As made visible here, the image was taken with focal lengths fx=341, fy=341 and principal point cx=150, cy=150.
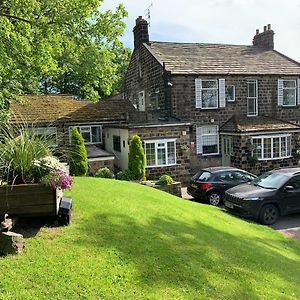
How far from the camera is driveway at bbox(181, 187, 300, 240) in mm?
10992

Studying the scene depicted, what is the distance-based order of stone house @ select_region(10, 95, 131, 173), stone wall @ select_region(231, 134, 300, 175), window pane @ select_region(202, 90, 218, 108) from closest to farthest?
stone wall @ select_region(231, 134, 300, 175)
stone house @ select_region(10, 95, 131, 173)
window pane @ select_region(202, 90, 218, 108)

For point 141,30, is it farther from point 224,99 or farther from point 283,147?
point 283,147

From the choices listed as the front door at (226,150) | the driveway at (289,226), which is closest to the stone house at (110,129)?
the front door at (226,150)

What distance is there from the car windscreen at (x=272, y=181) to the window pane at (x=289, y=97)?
1363 centimetres

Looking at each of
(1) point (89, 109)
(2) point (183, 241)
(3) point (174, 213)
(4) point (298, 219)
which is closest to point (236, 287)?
(2) point (183, 241)

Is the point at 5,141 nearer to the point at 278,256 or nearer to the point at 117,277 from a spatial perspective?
the point at 117,277

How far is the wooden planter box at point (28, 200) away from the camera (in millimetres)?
5734

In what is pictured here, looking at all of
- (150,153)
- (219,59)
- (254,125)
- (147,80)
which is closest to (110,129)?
(150,153)

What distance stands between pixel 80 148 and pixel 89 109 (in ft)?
20.1

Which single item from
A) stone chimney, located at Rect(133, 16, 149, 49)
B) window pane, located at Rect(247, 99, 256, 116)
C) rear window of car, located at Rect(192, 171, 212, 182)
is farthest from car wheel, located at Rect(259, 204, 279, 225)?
stone chimney, located at Rect(133, 16, 149, 49)

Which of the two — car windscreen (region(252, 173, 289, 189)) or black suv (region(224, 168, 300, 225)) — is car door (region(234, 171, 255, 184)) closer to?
car windscreen (region(252, 173, 289, 189))

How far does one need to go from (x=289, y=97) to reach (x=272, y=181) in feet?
48.2

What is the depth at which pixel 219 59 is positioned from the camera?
81.0 ft

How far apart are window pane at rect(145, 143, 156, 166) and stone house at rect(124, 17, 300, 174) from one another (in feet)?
0.93
